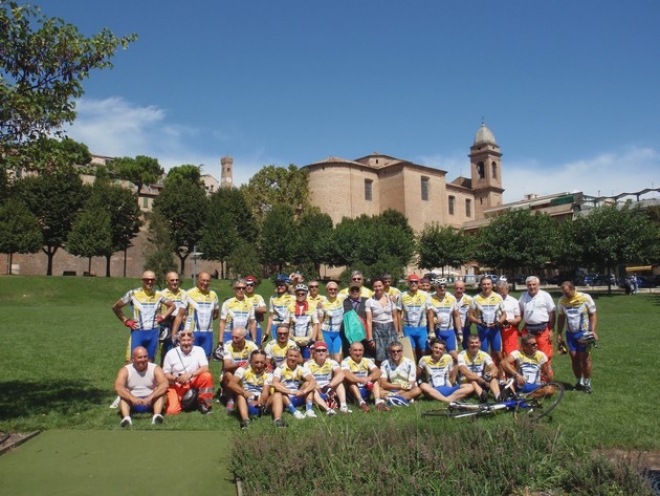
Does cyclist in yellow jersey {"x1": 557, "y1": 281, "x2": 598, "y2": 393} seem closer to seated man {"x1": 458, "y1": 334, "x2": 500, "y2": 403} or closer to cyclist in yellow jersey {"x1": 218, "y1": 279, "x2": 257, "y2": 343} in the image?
seated man {"x1": 458, "y1": 334, "x2": 500, "y2": 403}

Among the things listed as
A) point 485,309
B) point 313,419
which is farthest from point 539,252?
point 313,419

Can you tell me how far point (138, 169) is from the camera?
75.0 meters

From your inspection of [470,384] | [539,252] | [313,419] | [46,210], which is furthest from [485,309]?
[46,210]

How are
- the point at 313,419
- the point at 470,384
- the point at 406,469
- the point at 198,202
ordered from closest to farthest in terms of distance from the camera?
the point at 406,469 < the point at 313,419 < the point at 470,384 < the point at 198,202

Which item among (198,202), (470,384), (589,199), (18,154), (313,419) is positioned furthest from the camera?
(589,199)

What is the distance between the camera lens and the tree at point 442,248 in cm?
5616

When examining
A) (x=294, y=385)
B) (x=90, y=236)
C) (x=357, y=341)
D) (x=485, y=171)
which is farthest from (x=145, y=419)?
(x=485, y=171)

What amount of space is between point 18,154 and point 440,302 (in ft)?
22.6

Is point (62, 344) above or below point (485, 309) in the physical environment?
below

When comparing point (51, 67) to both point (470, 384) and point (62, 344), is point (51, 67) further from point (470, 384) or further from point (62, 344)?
point (62, 344)

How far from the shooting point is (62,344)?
14539 mm

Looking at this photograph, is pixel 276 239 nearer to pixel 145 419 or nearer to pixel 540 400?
pixel 145 419

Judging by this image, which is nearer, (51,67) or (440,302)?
(51,67)

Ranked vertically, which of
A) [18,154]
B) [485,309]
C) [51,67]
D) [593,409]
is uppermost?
[51,67]
